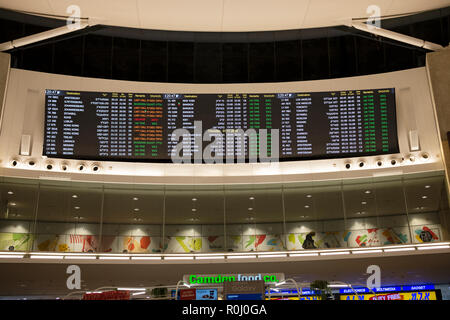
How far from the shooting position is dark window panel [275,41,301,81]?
14.2 meters

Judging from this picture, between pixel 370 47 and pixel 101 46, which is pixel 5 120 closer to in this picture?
pixel 101 46

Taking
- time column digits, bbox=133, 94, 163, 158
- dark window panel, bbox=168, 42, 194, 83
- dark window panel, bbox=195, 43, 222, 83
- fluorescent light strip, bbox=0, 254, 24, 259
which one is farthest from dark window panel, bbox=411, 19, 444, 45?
fluorescent light strip, bbox=0, 254, 24, 259

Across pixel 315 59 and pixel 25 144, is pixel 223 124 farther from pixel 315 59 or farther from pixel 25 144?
pixel 25 144

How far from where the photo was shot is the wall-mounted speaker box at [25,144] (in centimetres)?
1276

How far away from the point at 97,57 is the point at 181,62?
2298mm

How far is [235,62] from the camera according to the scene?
47.2ft

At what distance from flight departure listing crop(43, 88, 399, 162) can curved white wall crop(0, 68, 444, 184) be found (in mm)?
323

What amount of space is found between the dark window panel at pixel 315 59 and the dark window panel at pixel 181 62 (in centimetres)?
318

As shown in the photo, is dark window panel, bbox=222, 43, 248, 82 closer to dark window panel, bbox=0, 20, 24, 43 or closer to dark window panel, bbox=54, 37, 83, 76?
dark window panel, bbox=54, 37, 83, 76

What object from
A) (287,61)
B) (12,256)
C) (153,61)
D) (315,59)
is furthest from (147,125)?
(315,59)

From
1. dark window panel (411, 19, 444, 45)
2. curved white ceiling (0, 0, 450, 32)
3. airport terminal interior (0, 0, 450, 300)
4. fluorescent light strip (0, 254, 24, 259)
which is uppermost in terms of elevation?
curved white ceiling (0, 0, 450, 32)

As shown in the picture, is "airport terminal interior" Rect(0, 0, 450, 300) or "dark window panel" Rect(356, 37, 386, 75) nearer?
"airport terminal interior" Rect(0, 0, 450, 300)

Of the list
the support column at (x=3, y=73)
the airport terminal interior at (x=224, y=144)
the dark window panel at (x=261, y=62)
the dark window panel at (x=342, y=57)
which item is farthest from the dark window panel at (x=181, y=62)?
the support column at (x=3, y=73)

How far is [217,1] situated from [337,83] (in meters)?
3.88
